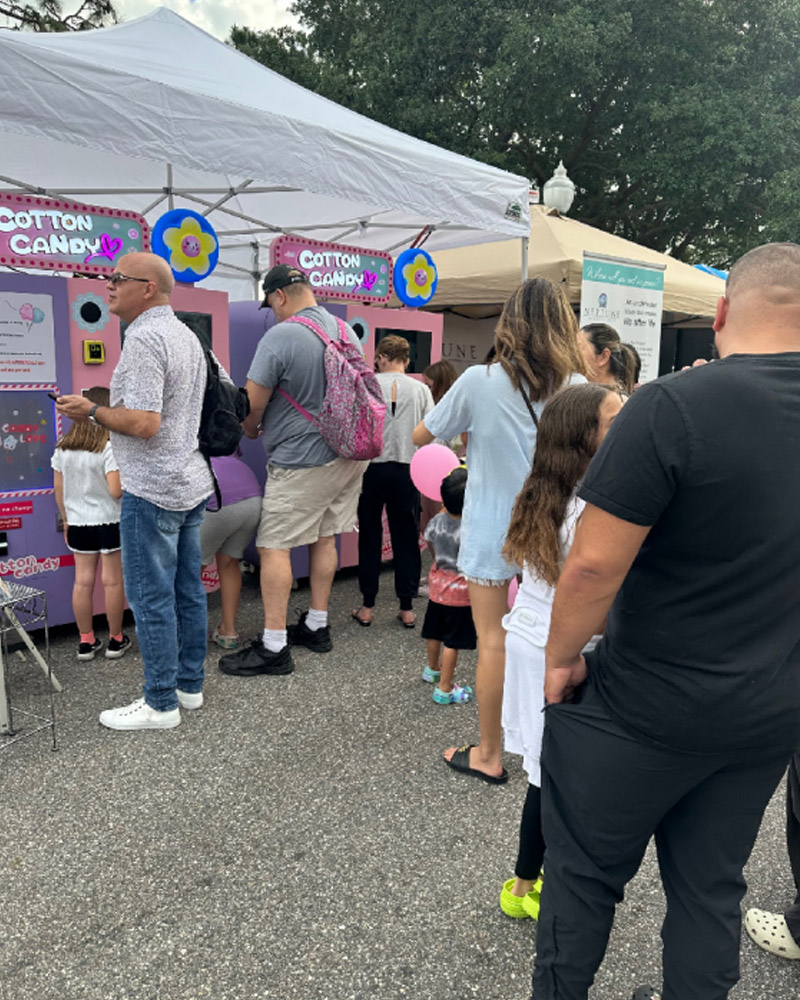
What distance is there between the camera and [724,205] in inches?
484

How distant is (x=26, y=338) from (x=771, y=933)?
3868 millimetres

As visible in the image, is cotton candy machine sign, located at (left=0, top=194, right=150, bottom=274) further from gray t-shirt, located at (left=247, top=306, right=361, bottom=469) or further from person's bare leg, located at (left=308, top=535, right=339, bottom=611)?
person's bare leg, located at (left=308, top=535, right=339, bottom=611)

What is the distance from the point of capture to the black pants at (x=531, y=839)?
1911 mm

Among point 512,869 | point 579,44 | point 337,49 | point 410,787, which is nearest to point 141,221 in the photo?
point 410,787

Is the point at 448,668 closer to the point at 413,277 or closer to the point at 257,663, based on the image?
the point at 257,663

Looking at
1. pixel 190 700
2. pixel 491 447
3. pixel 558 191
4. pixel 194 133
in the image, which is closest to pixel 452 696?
pixel 190 700

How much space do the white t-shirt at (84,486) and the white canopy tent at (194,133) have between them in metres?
1.40

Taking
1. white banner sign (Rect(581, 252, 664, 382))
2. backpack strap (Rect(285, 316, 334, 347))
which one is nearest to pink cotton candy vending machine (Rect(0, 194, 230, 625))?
backpack strap (Rect(285, 316, 334, 347))

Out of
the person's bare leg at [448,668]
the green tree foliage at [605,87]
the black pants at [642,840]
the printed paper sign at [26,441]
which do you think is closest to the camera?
the black pants at [642,840]

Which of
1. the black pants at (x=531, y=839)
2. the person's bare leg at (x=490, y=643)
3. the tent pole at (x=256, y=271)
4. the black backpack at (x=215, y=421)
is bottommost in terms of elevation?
the black pants at (x=531, y=839)

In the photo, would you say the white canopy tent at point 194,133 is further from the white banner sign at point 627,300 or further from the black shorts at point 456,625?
the black shorts at point 456,625

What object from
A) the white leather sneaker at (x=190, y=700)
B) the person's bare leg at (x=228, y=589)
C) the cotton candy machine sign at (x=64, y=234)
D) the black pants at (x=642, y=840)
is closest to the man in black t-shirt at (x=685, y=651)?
the black pants at (x=642, y=840)

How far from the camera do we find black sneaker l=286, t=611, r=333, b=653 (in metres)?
3.95

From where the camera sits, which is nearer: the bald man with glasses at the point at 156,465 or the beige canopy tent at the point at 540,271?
the bald man with glasses at the point at 156,465
